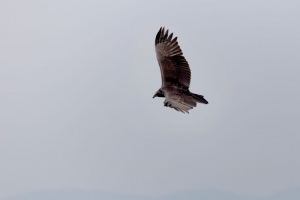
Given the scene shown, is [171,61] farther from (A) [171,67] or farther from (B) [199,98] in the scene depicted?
(B) [199,98]

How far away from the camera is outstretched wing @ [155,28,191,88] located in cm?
2926

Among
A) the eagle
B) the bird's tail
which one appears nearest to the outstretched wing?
the eagle

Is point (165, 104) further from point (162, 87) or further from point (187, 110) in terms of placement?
point (162, 87)

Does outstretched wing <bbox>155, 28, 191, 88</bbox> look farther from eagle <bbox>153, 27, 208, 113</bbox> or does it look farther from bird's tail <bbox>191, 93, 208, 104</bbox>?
bird's tail <bbox>191, 93, 208, 104</bbox>

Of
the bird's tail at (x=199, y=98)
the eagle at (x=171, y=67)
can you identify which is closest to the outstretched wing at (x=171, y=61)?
the eagle at (x=171, y=67)

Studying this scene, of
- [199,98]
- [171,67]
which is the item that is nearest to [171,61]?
[171,67]

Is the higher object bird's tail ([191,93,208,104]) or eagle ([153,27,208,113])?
eagle ([153,27,208,113])

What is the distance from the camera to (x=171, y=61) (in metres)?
29.5

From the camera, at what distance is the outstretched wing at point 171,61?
96.0 feet

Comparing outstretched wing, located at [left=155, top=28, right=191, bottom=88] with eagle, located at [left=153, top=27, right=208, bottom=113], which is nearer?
eagle, located at [left=153, top=27, right=208, bottom=113]

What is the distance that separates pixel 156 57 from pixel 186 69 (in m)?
2.04

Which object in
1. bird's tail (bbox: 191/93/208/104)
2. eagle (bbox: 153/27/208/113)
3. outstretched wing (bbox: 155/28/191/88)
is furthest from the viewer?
outstretched wing (bbox: 155/28/191/88)

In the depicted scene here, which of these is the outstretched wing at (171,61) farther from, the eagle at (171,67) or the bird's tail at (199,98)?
the bird's tail at (199,98)

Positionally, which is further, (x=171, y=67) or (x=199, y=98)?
(x=171, y=67)
